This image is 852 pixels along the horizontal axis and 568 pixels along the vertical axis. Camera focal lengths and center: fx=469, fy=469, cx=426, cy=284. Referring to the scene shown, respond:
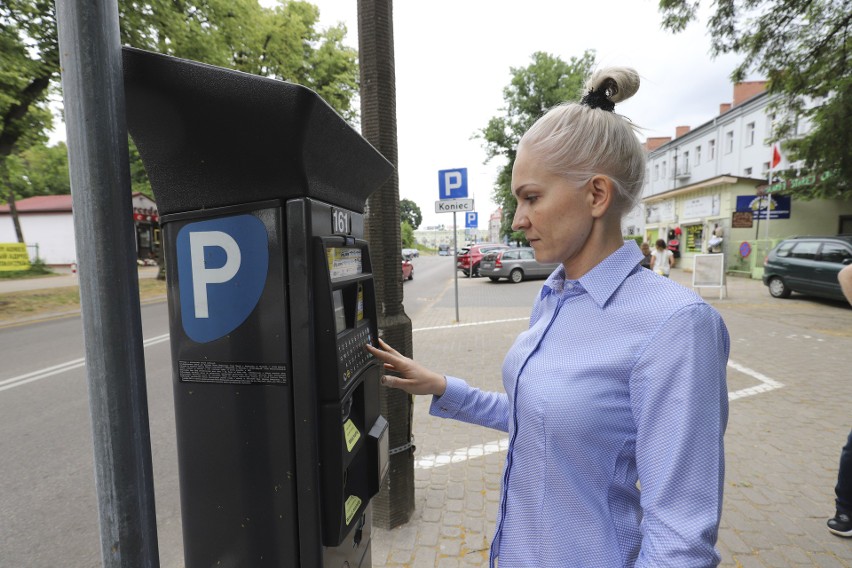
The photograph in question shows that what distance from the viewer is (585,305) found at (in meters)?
1.10

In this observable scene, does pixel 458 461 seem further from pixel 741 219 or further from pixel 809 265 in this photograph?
pixel 741 219

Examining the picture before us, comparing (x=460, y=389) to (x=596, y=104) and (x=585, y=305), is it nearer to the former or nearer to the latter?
(x=585, y=305)

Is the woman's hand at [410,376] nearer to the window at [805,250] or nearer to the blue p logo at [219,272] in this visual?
the blue p logo at [219,272]

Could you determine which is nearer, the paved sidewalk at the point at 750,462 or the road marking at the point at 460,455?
the paved sidewalk at the point at 750,462

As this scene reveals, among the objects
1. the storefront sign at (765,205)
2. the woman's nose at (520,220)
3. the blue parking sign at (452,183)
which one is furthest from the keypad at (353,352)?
the storefront sign at (765,205)

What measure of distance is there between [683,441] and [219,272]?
1.18 meters

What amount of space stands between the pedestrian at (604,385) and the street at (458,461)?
0.30ft

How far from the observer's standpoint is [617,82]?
3.74 ft

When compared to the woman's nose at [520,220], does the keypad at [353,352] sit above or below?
below

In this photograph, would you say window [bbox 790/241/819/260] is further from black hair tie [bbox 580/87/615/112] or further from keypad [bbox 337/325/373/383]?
keypad [bbox 337/325/373/383]

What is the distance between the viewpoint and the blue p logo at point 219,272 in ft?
4.20

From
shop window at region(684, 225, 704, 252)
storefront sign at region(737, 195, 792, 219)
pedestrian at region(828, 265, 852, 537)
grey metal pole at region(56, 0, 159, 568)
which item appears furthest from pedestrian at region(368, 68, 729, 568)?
shop window at region(684, 225, 704, 252)

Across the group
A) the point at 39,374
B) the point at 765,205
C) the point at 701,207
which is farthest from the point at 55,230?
the point at 765,205

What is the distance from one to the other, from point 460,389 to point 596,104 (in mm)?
937
